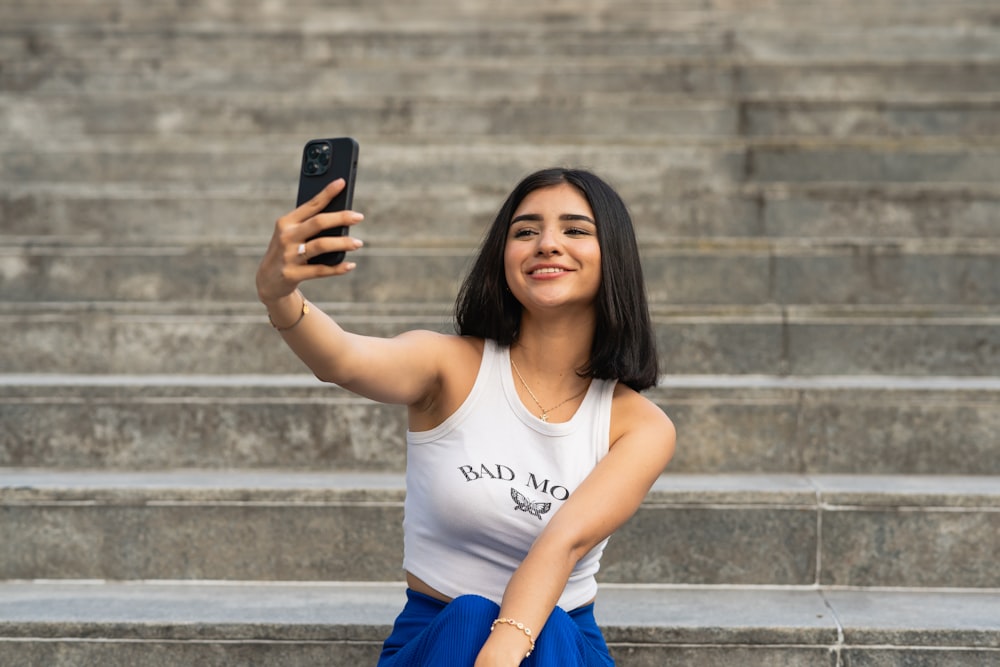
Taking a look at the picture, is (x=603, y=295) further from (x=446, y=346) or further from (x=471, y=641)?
(x=471, y=641)

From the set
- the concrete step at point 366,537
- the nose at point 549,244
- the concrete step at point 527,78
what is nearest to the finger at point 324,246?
the nose at point 549,244

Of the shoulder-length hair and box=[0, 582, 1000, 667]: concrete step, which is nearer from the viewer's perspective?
the shoulder-length hair

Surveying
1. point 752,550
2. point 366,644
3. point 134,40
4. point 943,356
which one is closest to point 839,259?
point 943,356

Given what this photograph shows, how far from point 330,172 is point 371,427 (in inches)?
59.2

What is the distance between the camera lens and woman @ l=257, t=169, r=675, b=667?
1.97 meters

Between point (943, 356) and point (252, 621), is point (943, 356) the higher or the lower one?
the higher one

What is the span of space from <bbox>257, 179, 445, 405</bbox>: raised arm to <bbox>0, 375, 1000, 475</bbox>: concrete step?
97cm

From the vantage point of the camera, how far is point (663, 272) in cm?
367

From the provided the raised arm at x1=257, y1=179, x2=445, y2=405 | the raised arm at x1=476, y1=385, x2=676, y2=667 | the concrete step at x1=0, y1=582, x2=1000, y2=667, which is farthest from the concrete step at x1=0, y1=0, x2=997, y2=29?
the raised arm at x1=257, y1=179, x2=445, y2=405

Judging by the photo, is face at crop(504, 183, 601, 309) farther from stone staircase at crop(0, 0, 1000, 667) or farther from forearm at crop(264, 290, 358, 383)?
stone staircase at crop(0, 0, 1000, 667)

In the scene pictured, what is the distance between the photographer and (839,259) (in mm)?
3609

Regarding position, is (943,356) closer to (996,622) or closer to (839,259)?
(839,259)

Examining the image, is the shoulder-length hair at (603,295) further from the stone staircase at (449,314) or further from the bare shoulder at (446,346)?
the stone staircase at (449,314)

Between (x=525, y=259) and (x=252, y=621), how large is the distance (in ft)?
3.54
